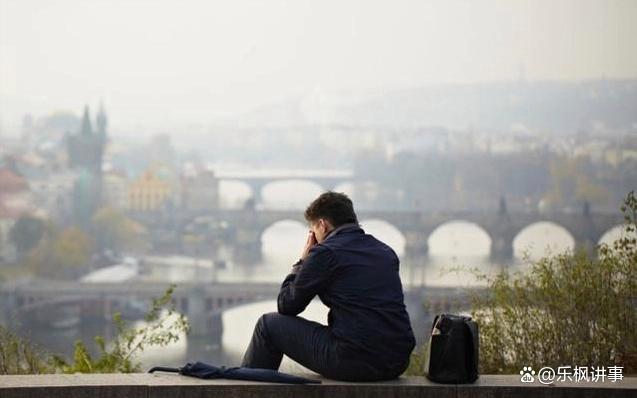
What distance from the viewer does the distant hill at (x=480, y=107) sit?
2811 centimetres

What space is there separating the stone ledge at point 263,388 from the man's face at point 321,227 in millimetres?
304

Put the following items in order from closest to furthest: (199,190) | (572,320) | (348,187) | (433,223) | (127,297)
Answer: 1. (572,320)
2. (127,297)
3. (433,223)
4. (348,187)
5. (199,190)

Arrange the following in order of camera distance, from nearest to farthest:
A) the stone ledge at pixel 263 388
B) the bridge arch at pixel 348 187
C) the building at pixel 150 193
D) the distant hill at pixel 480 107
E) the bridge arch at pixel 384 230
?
the stone ledge at pixel 263 388, the distant hill at pixel 480 107, the bridge arch at pixel 384 230, the bridge arch at pixel 348 187, the building at pixel 150 193

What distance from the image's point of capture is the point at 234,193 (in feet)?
109

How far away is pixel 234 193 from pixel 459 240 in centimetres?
729

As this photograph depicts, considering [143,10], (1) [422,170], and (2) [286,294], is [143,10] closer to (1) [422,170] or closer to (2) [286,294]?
(1) [422,170]

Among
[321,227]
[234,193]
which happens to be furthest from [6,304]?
[321,227]

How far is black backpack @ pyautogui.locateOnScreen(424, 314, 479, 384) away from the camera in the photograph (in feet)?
7.30

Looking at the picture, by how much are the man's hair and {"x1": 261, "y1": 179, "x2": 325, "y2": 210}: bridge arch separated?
94.2ft

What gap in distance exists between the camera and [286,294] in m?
2.31

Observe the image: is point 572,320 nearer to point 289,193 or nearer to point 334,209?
point 334,209

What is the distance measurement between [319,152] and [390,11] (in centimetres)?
462

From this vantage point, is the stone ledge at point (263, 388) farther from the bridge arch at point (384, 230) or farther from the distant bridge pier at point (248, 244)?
the distant bridge pier at point (248, 244)

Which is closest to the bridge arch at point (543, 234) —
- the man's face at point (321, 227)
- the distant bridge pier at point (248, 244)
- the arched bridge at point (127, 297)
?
the arched bridge at point (127, 297)
